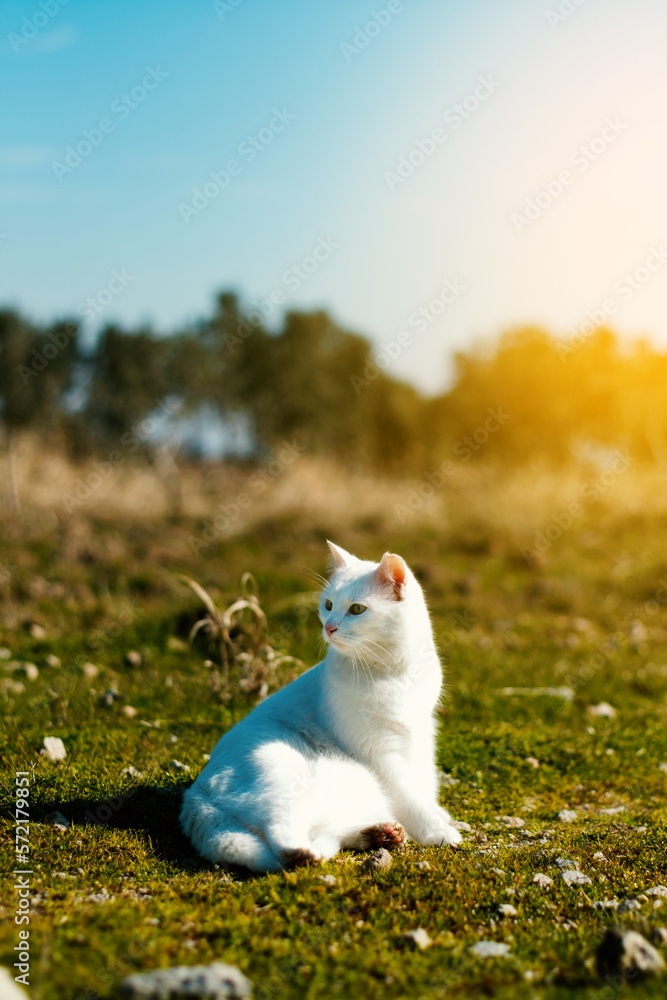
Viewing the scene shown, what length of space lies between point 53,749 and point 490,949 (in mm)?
3136

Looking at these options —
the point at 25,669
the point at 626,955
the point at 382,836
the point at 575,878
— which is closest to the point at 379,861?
the point at 382,836

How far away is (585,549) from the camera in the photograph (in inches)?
547

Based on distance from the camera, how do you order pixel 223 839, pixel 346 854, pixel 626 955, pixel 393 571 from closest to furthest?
pixel 626 955, pixel 223 839, pixel 346 854, pixel 393 571

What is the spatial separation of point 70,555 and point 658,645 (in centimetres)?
852

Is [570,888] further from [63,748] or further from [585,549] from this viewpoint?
[585,549]

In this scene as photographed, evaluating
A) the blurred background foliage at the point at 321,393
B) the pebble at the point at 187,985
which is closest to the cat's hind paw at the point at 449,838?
the pebble at the point at 187,985

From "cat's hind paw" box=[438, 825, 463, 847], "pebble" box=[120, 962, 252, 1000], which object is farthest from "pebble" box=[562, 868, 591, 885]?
"pebble" box=[120, 962, 252, 1000]

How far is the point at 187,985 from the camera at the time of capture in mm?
2455

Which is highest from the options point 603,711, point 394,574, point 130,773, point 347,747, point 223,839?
point 394,574

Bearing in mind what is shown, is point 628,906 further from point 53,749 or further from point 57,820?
point 53,749

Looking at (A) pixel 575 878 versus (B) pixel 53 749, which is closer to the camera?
(A) pixel 575 878

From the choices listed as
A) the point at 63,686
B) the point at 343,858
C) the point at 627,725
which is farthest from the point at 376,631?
the point at 63,686

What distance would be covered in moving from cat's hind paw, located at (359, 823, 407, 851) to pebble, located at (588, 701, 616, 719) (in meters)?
3.20

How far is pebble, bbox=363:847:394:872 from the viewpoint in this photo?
11.9ft
